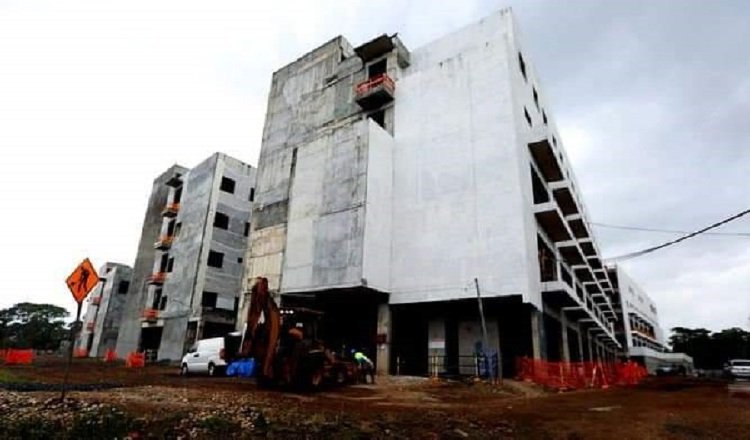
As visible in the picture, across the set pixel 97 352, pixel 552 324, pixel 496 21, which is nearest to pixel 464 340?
pixel 552 324

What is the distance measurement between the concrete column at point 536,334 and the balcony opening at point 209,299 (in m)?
27.4

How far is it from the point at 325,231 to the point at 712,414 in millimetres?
20833

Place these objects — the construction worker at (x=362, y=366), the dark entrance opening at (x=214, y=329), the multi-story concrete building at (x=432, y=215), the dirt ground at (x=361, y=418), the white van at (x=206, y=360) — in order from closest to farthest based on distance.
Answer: the dirt ground at (x=361, y=418)
the construction worker at (x=362, y=366)
the white van at (x=206, y=360)
the multi-story concrete building at (x=432, y=215)
the dark entrance opening at (x=214, y=329)

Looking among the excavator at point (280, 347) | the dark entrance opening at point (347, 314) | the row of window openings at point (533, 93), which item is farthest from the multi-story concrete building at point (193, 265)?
the row of window openings at point (533, 93)

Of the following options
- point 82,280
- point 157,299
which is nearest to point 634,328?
point 157,299

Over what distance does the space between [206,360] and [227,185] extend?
80.4 feet

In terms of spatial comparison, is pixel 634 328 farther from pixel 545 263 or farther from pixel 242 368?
pixel 242 368

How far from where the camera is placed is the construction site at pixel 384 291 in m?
8.87

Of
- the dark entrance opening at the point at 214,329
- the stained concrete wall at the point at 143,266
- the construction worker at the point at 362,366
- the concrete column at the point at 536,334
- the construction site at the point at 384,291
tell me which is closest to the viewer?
the construction site at the point at 384,291

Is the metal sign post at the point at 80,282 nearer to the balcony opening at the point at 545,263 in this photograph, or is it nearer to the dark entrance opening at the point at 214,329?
the balcony opening at the point at 545,263

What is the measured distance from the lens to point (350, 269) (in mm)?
25172

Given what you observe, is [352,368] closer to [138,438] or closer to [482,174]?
[138,438]

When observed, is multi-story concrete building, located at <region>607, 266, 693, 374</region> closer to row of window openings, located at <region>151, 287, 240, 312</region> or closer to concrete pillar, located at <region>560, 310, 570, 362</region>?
concrete pillar, located at <region>560, 310, 570, 362</region>

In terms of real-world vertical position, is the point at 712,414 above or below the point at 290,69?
below
